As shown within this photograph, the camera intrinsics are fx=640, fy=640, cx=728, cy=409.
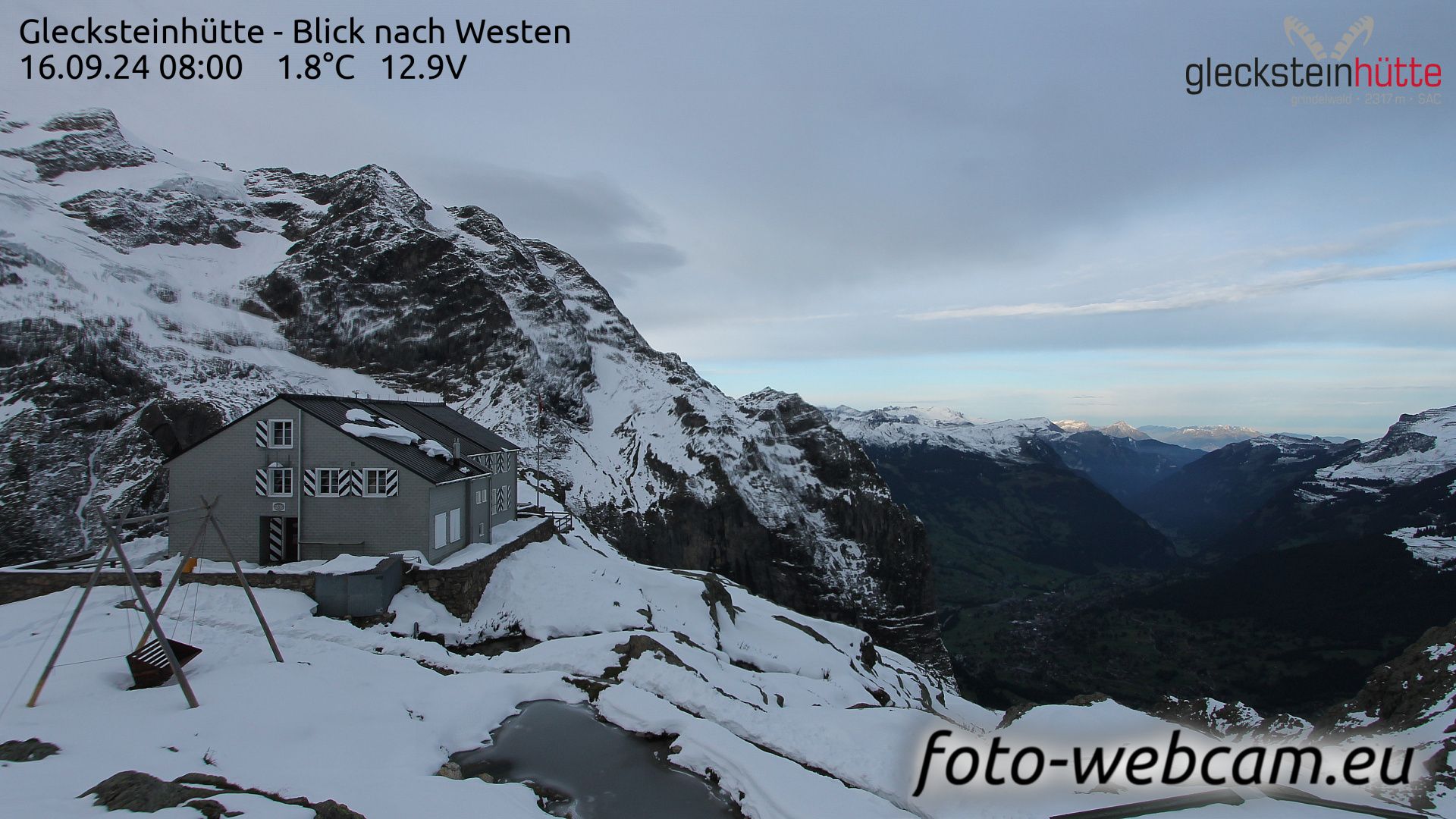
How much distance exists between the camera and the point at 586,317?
413ft

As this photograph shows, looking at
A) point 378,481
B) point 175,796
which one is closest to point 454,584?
point 378,481

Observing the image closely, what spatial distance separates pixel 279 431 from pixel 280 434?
14cm

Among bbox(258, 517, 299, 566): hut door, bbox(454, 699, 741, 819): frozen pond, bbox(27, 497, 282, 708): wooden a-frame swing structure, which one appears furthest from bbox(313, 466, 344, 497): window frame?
bbox(454, 699, 741, 819): frozen pond

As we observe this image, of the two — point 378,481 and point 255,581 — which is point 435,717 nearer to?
point 255,581

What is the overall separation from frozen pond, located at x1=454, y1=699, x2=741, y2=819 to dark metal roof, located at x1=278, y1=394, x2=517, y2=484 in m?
15.0

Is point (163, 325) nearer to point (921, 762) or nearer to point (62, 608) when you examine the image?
point (62, 608)

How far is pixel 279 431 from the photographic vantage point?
29.0 meters

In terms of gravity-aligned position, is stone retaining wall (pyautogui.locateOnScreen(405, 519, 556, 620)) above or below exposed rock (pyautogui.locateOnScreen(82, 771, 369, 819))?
below

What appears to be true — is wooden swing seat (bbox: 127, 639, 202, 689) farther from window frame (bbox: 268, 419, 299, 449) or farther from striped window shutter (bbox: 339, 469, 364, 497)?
window frame (bbox: 268, 419, 299, 449)

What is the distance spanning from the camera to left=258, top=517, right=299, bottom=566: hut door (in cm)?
2877

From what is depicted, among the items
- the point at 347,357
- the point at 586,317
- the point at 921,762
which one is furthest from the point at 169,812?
the point at 586,317

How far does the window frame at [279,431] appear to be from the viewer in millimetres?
28875

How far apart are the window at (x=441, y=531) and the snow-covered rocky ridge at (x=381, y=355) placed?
173ft

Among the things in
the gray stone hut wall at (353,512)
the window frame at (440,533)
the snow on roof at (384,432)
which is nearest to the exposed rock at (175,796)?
the gray stone hut wall at (353,512)
